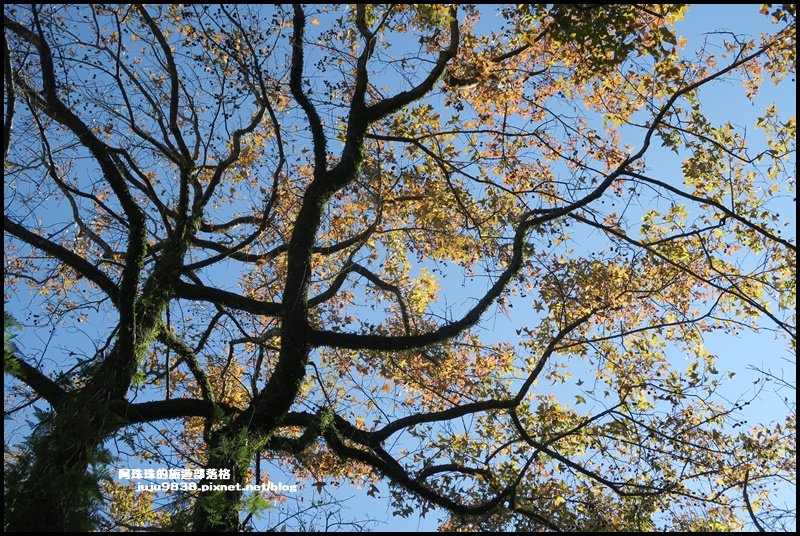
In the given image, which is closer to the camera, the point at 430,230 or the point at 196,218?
the point at 196,218

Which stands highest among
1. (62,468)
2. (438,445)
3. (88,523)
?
(438,445)

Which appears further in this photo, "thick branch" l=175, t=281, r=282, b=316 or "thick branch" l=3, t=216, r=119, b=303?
"thick branch" l=175, t=281, r=282, b=316

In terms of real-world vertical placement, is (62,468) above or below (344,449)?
below

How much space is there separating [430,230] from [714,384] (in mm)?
4640

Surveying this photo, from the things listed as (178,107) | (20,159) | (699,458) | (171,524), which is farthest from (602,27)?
(20,159)

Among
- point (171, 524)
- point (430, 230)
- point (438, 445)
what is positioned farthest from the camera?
point (430, 230)

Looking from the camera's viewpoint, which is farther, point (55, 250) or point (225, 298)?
point (225, 298)

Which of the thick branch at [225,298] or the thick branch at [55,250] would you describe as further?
the thick branch at [225,298]

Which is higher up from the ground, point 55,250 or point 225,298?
point 55,250

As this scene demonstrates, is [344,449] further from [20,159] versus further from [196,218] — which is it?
[20,159]

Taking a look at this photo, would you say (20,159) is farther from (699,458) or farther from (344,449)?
(699,458)

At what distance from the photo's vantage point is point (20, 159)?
6938 millimetres

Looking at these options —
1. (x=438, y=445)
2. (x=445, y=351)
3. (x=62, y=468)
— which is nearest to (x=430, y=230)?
(x=445, y=351)

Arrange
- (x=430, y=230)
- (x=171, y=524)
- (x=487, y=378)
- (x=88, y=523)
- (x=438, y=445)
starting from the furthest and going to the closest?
(x=430, y=230), (x=487, y=378), (x=438, y=445), (x=171, y=524), (x=88, y=523)
